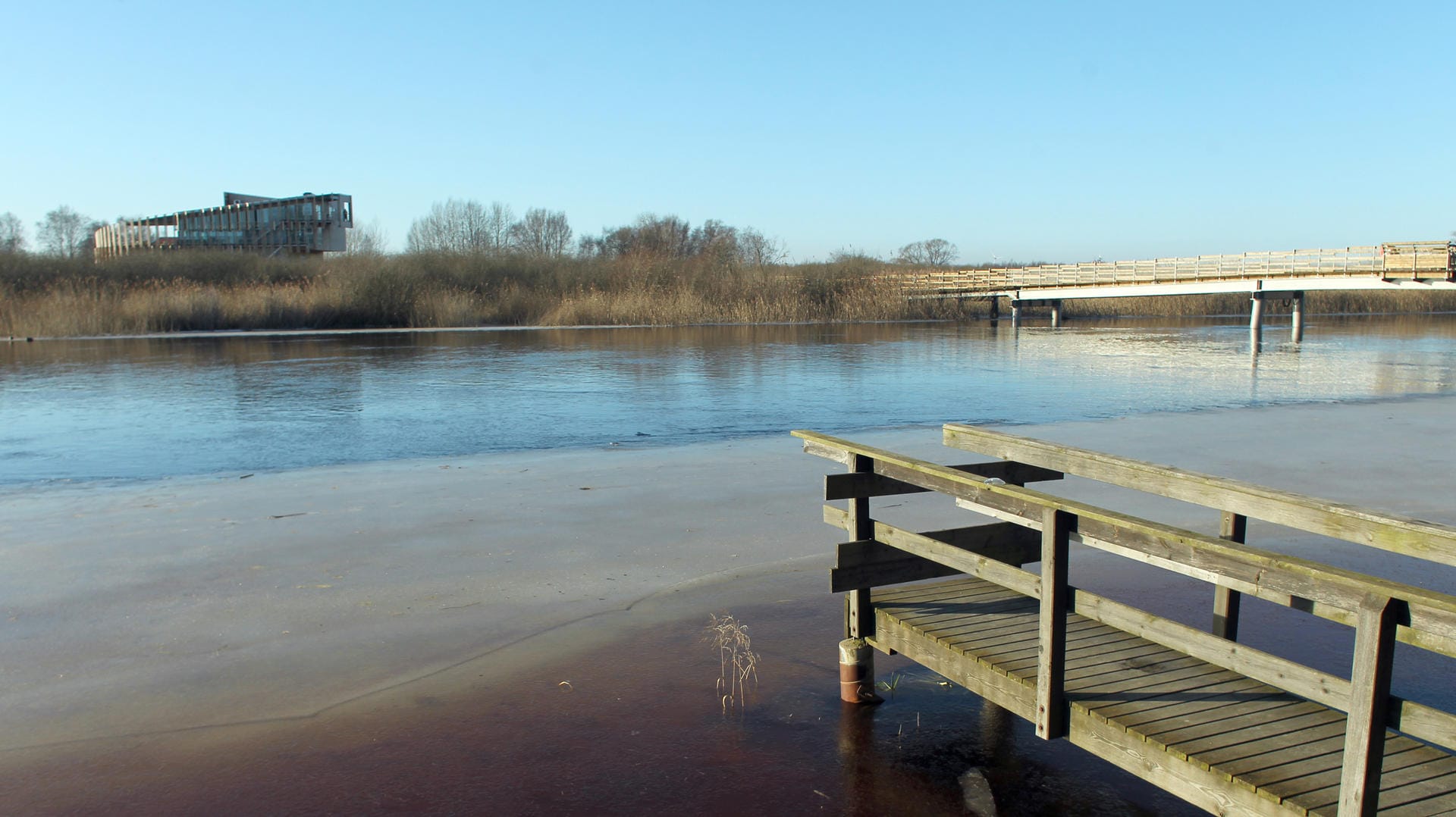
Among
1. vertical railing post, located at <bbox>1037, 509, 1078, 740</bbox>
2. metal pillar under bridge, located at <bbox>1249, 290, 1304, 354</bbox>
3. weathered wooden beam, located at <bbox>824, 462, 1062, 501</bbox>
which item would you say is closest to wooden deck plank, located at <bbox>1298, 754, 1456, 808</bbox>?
vertical railing post, located at <bbox>1037, 509, 1078, 740</bbox>

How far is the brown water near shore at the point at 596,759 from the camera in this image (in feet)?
12.6

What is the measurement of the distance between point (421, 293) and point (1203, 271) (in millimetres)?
32394

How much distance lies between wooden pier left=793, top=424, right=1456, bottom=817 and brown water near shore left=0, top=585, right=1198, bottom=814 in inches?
15.3

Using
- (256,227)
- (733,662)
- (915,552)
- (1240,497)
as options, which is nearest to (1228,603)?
(1240,497)

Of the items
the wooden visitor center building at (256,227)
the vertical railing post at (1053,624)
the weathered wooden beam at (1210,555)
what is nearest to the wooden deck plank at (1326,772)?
the weathered wooden beam at (1210,555)

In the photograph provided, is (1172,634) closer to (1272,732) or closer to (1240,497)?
(1272,732)

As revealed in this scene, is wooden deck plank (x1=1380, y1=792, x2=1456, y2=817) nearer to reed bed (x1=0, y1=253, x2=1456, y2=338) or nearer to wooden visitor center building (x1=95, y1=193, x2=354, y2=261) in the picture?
reed bed (x1=0, y1=253, x2=1456, y2=338)

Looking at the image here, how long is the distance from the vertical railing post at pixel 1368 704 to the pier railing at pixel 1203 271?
35.9m

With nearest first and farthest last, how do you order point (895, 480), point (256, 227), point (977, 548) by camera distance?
1. point (977, 548)
2. point (895, 480)
3. point (256, 227)

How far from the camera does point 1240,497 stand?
3.91 meters

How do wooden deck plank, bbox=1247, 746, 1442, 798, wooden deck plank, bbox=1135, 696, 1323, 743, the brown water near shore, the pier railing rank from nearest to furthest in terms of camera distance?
wooden deck plank, bbox=1247, 746, 1442, 798
wooden deck plank, bbox=1135, 696, 1323, 743
the brown water near shore
the pier railing

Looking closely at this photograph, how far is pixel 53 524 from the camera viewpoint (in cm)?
805

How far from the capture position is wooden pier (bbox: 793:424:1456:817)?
2.73m

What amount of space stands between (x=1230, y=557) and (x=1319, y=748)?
857 mm
